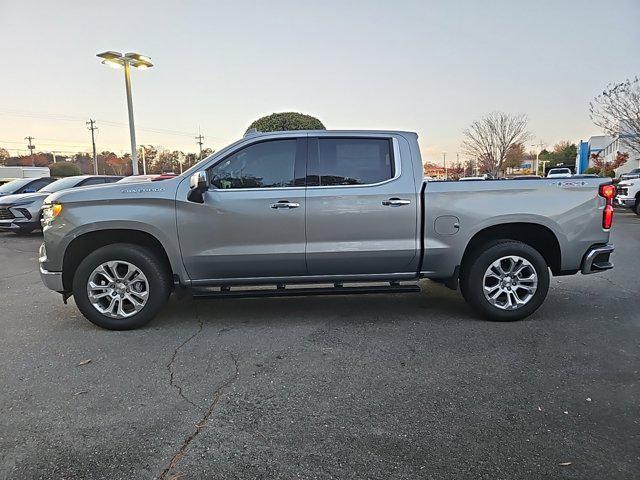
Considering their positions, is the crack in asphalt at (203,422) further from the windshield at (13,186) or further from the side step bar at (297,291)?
the windshield at (13,186)

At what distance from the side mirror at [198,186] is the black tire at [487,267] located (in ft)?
9.33

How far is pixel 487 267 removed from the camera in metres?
4.67

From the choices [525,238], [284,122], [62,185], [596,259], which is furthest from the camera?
[284,122]

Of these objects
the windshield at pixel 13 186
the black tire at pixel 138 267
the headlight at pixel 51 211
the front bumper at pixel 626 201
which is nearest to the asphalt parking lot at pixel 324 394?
the black tire at pixel 138 267

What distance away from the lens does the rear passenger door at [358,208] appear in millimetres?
4551

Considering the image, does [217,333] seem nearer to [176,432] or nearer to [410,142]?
[176,432]

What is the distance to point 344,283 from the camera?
16.0 ft

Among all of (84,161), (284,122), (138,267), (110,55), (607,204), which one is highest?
(110,55)

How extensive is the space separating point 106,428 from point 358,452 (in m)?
1.58

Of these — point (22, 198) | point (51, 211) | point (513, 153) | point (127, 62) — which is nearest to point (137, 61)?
point (127, 62)

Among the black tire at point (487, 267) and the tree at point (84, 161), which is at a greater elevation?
the tree at point (84, 161)

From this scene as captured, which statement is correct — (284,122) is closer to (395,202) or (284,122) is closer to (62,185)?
(62,185)

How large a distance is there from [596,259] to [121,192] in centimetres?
497

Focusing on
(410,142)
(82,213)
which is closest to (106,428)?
(82,213)
